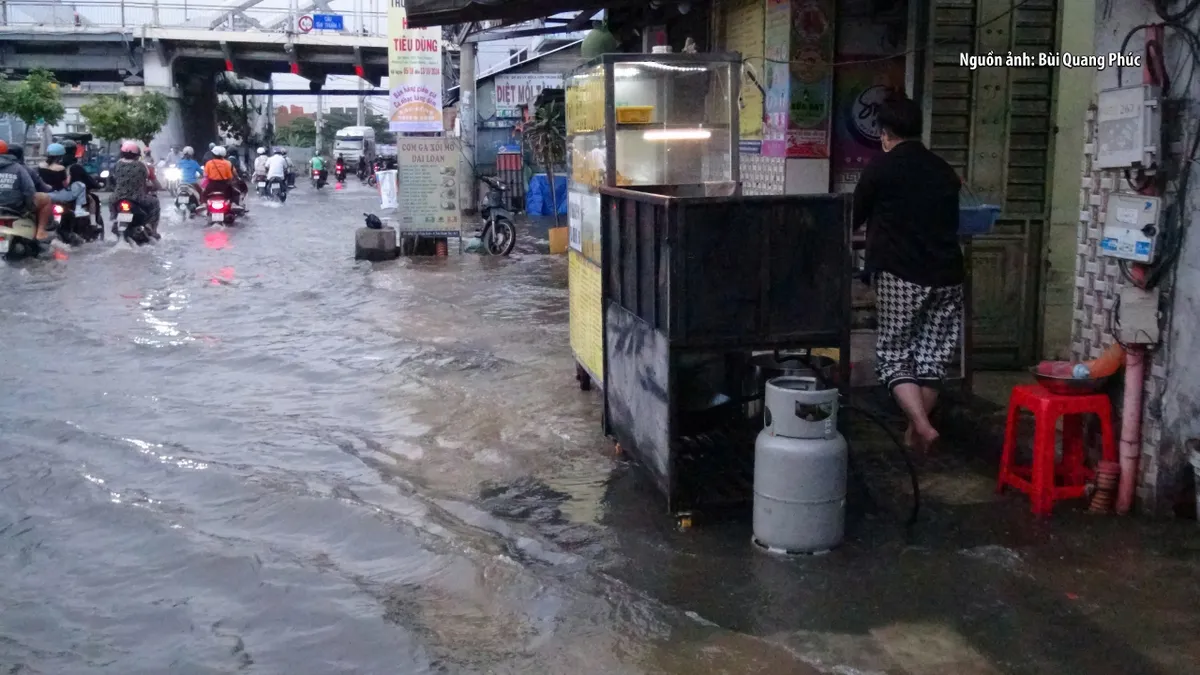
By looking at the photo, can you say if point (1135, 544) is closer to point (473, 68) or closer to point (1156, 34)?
point (1156, 34)

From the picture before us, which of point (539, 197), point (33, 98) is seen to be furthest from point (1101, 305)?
point (33, 98)

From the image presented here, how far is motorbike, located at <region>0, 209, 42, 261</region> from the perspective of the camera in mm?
15211

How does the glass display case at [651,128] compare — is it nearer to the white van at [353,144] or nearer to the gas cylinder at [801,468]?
the gas cylinder at [801,468]

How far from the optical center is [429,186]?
15.8m

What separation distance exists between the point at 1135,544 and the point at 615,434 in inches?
106

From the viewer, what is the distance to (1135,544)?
15.6 feet

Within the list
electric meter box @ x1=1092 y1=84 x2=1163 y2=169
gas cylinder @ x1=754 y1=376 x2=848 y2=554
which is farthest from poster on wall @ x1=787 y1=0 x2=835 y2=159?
gas cylinder @ x1=754 y1=376 x2=848 y2=554

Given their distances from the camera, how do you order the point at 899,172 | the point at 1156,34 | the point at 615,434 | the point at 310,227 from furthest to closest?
the point at 310,227
the point at 615,434
the point at 899,172
the point at 1156,34

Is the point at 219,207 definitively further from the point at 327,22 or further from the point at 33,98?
the point at 327,22

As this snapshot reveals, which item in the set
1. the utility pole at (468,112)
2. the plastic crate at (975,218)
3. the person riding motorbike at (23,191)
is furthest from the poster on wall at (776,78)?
the utility pole at (468,112)

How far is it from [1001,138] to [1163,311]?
10.0 feet

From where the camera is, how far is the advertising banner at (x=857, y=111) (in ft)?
26.7

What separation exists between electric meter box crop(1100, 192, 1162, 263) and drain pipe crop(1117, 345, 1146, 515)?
432mm

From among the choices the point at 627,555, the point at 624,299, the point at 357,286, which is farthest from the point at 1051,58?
the point at 357,286
